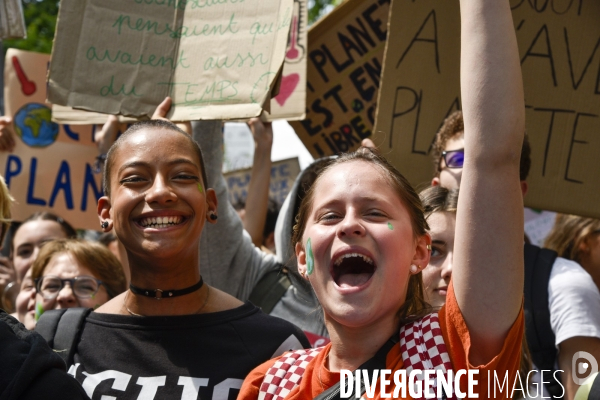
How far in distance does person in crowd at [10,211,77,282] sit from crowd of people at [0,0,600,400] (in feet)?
2.25

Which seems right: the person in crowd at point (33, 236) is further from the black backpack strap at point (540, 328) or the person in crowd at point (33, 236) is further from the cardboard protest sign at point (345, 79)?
the black backpack strap at point (540, 328)

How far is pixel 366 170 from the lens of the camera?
1978 millimetres

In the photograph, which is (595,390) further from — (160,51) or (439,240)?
(160,51)

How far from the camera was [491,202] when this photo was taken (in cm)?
159

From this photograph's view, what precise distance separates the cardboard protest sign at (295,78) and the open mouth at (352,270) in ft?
5.42

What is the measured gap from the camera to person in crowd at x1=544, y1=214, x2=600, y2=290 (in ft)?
11.6

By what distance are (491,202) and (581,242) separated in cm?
217

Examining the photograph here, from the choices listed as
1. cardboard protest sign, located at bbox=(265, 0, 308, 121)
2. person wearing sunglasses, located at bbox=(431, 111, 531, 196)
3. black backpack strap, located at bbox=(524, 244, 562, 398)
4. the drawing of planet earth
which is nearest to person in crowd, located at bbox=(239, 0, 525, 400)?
black backpack strap, located at bbox=(524, 244, 562, 398)

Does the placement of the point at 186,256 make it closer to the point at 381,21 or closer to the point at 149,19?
the point at 149,19

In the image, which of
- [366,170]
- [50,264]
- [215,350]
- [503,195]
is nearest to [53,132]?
[50,264]

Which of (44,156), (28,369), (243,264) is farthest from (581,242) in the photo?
(44,156)

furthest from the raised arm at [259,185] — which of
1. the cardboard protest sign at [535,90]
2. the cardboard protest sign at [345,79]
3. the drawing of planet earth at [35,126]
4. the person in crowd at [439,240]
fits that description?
the drawing of planet earth at [35,126]

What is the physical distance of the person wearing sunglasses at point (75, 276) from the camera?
126 inches

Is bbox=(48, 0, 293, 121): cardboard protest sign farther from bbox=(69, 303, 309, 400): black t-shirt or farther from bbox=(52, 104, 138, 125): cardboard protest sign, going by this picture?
bbox=(69, 303, 309, 400): black t-shirt
